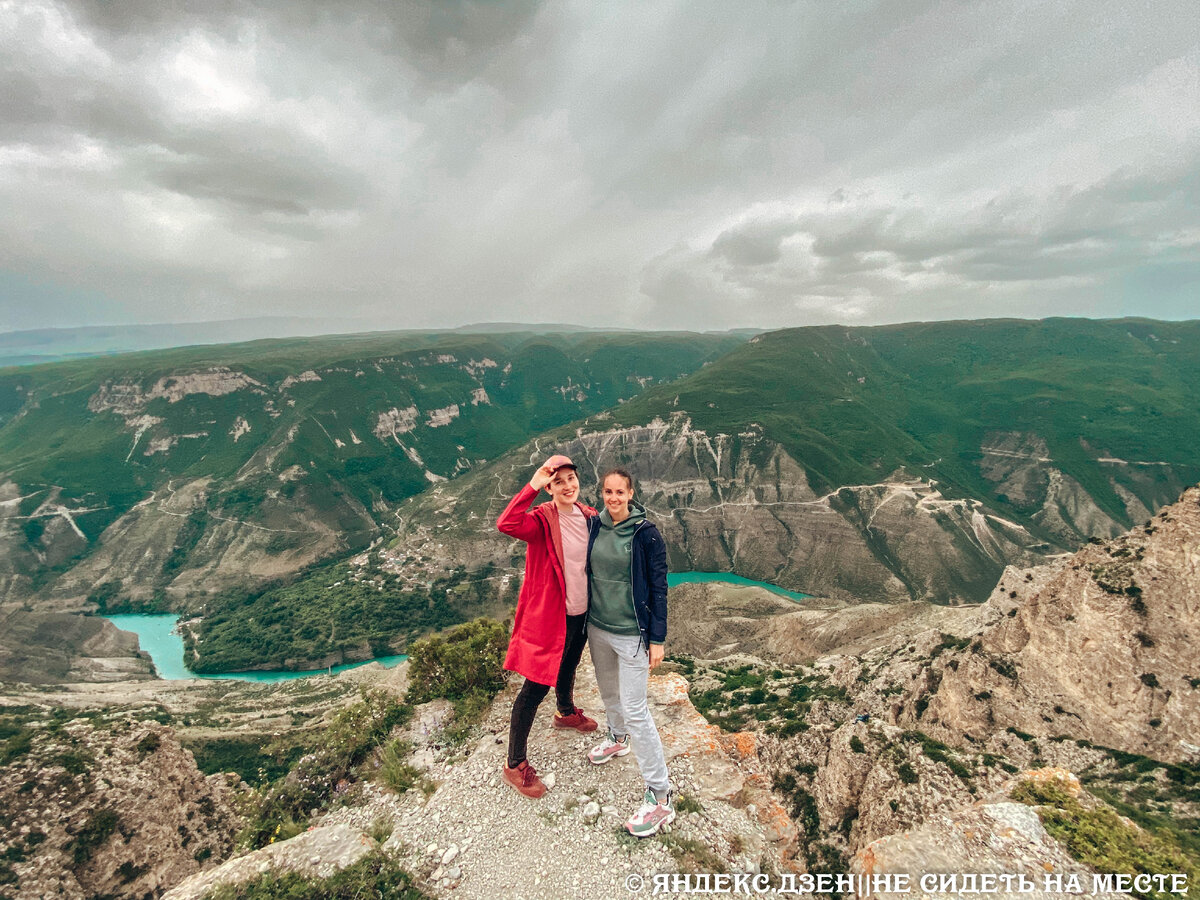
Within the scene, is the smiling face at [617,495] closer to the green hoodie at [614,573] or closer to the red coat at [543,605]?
the green hoodie at [614,573]

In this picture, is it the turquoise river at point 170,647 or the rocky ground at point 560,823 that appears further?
the turquoise river at point 170,647

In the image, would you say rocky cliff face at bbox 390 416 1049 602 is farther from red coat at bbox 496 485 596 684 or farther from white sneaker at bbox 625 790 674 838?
red coat at bbox 496 485 596 684

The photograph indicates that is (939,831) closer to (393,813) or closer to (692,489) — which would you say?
(393,813)

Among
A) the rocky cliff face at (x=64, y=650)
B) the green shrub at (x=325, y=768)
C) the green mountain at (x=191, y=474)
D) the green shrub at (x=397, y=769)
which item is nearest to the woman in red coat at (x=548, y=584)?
the green shrub at (x=397, y=769)

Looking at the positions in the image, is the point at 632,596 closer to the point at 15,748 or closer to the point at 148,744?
the point at 148,744

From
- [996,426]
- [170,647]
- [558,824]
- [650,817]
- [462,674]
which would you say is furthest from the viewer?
[996,426]

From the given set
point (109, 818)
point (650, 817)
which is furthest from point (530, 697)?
point (109, 818)
